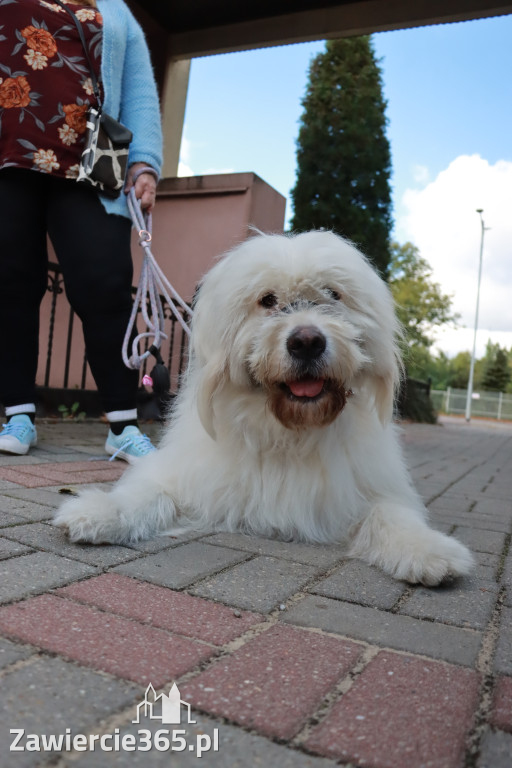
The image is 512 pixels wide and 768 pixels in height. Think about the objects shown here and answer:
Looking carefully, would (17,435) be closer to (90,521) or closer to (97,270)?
(97,270)

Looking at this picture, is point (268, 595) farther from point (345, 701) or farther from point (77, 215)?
point (77, 215)

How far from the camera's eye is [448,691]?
4.13 ft

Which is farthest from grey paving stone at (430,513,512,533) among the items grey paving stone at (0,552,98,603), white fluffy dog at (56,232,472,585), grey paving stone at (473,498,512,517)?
grey paving stone at (0,552,98,603)

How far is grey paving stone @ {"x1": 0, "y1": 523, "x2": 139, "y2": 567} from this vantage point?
196 cm

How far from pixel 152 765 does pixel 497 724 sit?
627mm

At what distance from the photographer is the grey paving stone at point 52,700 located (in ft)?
3.31

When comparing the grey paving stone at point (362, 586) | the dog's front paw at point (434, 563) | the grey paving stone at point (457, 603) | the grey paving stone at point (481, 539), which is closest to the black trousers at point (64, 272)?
the grey paving stone at point (481, 539)

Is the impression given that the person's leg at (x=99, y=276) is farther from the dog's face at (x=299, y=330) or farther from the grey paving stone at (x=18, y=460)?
the dog's face at (x=299, y=330)

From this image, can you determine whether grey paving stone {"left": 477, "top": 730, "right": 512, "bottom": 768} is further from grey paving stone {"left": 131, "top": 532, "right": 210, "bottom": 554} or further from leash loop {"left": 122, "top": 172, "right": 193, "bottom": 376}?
leash loop {"left": 122, "top": 172, "right": 193, "bottom": 376}

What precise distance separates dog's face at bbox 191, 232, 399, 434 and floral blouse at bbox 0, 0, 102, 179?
148 centimetres

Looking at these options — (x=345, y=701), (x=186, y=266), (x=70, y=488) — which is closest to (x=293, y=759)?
(x=345, y=701)

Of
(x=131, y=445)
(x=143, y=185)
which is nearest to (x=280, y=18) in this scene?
(x=143, y=185)

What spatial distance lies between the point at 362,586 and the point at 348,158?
56.1 feet

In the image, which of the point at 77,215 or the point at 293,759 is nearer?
the point at 293,759
